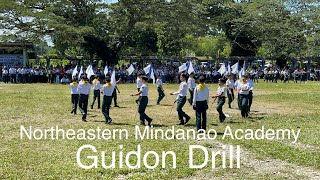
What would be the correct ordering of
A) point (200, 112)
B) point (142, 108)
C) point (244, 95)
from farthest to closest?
point (244, 95) → point (142, 108) → point (200, 112)

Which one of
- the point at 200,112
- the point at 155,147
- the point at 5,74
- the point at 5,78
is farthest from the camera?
the point at 5,78

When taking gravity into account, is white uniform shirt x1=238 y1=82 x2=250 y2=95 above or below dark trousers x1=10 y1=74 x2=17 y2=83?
above

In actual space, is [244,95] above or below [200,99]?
below

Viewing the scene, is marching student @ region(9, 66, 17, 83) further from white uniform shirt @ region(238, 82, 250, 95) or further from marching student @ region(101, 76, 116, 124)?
white uniform shirt @ region(238, 82, 250, 95)

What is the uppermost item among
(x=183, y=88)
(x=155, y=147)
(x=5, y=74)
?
(x=183, y=88)

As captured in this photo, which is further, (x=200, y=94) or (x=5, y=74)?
(x=5, y=74)

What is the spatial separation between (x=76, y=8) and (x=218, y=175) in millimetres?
35144

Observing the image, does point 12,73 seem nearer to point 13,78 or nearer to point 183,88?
point 13,78

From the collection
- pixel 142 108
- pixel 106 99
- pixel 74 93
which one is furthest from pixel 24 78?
pixel 142 108

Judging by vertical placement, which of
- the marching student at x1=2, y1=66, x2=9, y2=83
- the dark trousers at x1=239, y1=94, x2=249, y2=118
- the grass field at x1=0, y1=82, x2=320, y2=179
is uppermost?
the marching student at x1=2, y1=66, x2=9, y2=83

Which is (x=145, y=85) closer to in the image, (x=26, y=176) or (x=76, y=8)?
(x=26, y=176)

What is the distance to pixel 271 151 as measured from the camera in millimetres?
10531

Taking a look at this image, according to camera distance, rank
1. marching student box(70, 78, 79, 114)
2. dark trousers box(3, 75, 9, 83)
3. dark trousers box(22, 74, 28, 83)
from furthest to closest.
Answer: dark trousers box(3, 75, 9, 83) → dark trousers box(22, 74, 28, 83) → marching student box(70, 78, 79, 114)

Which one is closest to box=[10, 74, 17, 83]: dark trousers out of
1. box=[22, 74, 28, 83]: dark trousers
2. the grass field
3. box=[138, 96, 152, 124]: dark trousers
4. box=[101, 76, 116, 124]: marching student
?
box=[22, 74, 28, 83]: dark trousers
